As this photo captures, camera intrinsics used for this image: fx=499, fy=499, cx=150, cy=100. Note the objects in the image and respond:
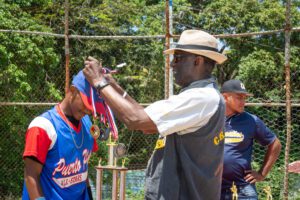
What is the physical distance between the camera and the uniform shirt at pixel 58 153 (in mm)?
3234

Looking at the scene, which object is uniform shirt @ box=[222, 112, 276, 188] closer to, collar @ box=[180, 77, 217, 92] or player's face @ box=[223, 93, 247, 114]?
player's face @ box=[223, 93, 247, 114]

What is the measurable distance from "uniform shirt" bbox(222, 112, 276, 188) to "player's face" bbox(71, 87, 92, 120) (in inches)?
65.2

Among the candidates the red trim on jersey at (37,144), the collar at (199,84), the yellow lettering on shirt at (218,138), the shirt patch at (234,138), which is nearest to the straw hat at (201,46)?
the collar at (199,84)

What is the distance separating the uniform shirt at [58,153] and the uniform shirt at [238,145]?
1.56m

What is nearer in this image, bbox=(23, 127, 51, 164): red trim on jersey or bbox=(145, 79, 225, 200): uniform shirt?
bbox=(145, 79, 225, 200): uniform shirt

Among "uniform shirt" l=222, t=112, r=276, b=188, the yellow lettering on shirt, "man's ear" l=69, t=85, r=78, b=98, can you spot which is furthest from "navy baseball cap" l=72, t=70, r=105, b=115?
"uniform shirt" l=222, t=112, r=276, b=188

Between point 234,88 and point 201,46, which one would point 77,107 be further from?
point 234,88

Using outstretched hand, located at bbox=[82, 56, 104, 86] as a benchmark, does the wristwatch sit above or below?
below

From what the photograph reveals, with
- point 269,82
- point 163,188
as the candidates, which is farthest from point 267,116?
point 163,188

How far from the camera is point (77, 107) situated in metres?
3.51

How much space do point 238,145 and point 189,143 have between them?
7.10 ft

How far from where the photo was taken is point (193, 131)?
260 centimetres

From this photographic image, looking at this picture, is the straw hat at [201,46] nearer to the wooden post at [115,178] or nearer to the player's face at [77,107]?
the player's face at [77,107]

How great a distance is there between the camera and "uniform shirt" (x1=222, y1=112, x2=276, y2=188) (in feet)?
15.1
